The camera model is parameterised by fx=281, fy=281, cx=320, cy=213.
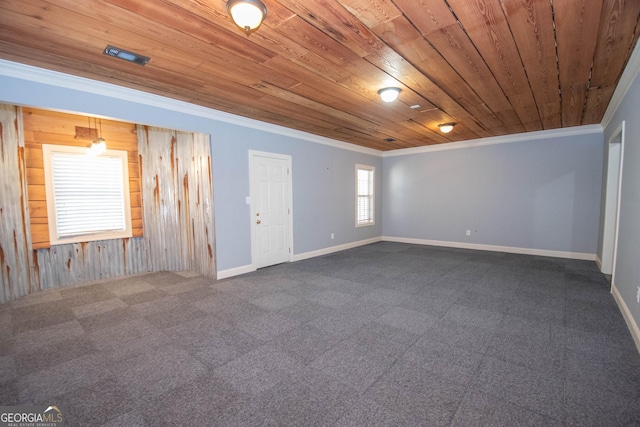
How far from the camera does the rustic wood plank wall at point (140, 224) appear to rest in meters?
3.48

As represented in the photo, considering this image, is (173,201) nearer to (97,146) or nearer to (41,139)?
(97,146)

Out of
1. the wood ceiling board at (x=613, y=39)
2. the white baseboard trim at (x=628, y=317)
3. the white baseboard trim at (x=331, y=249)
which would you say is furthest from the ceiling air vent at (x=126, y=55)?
the white baseboard trim at (x=628, y=317)

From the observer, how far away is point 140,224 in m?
4.81

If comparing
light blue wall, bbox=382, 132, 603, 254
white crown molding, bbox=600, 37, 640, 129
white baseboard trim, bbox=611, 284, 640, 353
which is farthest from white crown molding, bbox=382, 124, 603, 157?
white baseboard trim, bbox=611, 284, 640, 353

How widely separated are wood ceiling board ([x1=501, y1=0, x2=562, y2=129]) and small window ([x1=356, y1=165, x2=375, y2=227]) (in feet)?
13.0

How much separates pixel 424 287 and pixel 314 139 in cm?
354

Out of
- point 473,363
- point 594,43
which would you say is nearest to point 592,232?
point 594,43

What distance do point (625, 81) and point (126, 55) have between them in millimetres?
5019

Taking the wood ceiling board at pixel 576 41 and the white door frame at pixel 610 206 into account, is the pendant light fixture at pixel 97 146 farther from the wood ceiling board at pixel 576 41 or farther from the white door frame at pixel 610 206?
the white door frame at pixel 610 206

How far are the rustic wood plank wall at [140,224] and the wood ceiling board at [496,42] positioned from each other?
3.46 metres

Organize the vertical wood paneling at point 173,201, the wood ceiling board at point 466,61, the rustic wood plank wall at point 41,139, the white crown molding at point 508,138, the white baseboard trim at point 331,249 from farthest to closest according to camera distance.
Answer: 1. the white baseboard trim at point 331,249
2. the white crown molding at point 508,138
3. the vertical wood paneling at point 173,201
4. the rustic wood plank wall at point 41,139
5. the wood ceiling board at point 466,61

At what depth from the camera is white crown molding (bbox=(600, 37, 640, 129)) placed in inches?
100

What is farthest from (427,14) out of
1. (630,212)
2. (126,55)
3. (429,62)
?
(630,212)

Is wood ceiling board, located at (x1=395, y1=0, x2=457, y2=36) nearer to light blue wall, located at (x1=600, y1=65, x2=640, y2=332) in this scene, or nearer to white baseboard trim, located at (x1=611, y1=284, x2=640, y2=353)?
light blue wall, located at (x1=600, y1=65, x2=640, y2=332)
